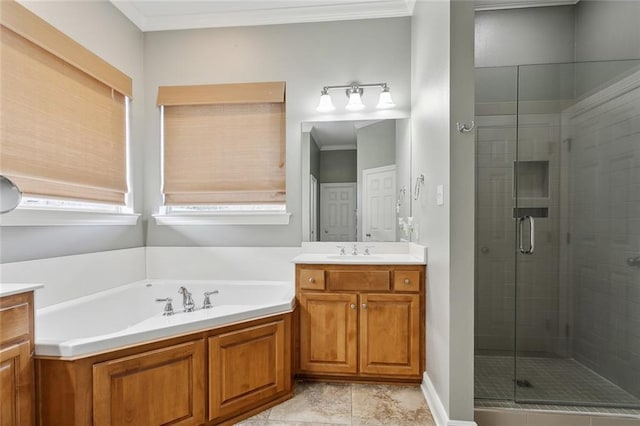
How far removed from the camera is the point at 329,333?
2193 millimetres

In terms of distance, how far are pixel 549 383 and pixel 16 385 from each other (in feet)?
9.47

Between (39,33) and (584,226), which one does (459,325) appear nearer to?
(584,226)

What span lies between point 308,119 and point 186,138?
44.4 inches

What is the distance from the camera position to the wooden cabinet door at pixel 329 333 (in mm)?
2176

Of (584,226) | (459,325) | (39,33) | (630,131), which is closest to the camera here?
(459,325)

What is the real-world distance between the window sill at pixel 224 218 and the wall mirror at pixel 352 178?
0.84 feet

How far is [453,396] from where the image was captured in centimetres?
160

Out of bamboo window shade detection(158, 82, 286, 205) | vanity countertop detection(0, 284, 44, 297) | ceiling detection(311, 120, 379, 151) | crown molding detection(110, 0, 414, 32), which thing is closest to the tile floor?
vanity countertop detection(0, 284, 44, 297)

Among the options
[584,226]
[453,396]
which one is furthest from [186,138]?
[584,226]

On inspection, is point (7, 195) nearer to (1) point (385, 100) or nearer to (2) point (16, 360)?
(2) point (16, 360)

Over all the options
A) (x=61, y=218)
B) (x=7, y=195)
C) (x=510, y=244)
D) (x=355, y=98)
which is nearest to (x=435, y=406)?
(x=510, y=244)

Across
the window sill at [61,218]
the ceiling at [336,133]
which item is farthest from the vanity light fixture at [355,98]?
the window sill at [61,218]

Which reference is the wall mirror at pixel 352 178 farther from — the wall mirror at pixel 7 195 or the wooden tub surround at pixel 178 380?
the wall mirror at pixel 7 195

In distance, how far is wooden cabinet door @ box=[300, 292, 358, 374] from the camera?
7.14 feet
